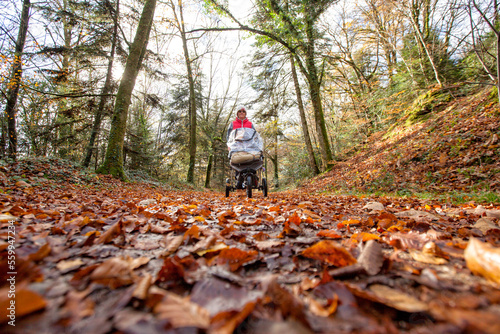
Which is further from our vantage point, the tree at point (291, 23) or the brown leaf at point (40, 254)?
the tree at point (291, 23)

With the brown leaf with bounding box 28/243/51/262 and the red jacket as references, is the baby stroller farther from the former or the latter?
the brown leaf with bounding box 28/243/51/262

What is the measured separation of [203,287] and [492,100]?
822 centimetres

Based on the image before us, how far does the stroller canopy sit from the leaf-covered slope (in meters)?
3.28

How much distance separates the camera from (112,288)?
678mm

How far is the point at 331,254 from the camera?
0.92m

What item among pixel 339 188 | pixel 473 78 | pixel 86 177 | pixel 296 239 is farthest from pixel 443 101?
pixel 86 177

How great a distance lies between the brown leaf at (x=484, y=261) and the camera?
2.21 feet

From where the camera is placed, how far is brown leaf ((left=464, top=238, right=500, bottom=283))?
0.67 meters

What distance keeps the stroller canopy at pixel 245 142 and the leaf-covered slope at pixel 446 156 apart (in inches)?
129

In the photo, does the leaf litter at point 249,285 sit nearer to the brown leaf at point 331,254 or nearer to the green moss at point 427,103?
the brown leaf at point 331,254

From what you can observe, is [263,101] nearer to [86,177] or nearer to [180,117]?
[180,117]

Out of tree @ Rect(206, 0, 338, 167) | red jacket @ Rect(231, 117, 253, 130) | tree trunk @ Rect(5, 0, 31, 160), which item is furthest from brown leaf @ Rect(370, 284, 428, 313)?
tree trunk @ Rect(5, 0, 31, 160)

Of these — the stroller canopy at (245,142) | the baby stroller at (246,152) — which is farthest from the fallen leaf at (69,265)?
the stroller canopy at (245,142)

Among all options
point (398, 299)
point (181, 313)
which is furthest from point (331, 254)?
point (181, 313)
